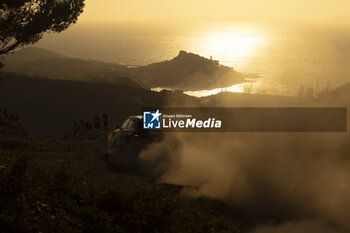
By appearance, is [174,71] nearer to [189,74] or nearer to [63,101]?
[189,74]

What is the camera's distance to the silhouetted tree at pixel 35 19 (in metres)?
17.7

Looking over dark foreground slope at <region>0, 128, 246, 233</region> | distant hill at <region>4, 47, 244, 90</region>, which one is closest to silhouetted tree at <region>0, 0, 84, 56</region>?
dark foreground slope at <region>0, 128, 246, 233</region>

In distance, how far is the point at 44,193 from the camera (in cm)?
822

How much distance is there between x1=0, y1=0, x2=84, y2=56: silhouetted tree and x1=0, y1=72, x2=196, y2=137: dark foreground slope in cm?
1285

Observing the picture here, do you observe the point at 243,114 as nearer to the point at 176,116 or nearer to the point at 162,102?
the point at 176,116

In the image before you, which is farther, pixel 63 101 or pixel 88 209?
pixel 63 101

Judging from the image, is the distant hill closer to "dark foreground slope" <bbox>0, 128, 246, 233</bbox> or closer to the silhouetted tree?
the silhouetted tree

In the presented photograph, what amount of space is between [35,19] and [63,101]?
24.2m

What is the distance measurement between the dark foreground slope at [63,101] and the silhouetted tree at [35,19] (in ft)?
42.2

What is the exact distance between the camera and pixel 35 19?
19109 mm

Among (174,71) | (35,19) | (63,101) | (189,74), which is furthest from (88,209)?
→ (174,71)

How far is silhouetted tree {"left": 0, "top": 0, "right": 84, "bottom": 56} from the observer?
17.7 meters

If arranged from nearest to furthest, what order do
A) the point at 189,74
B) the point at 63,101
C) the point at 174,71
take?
the point at 63,101 → the point at 189,74 → the point at 174,71

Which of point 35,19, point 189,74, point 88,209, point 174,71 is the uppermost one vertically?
point 35,19
